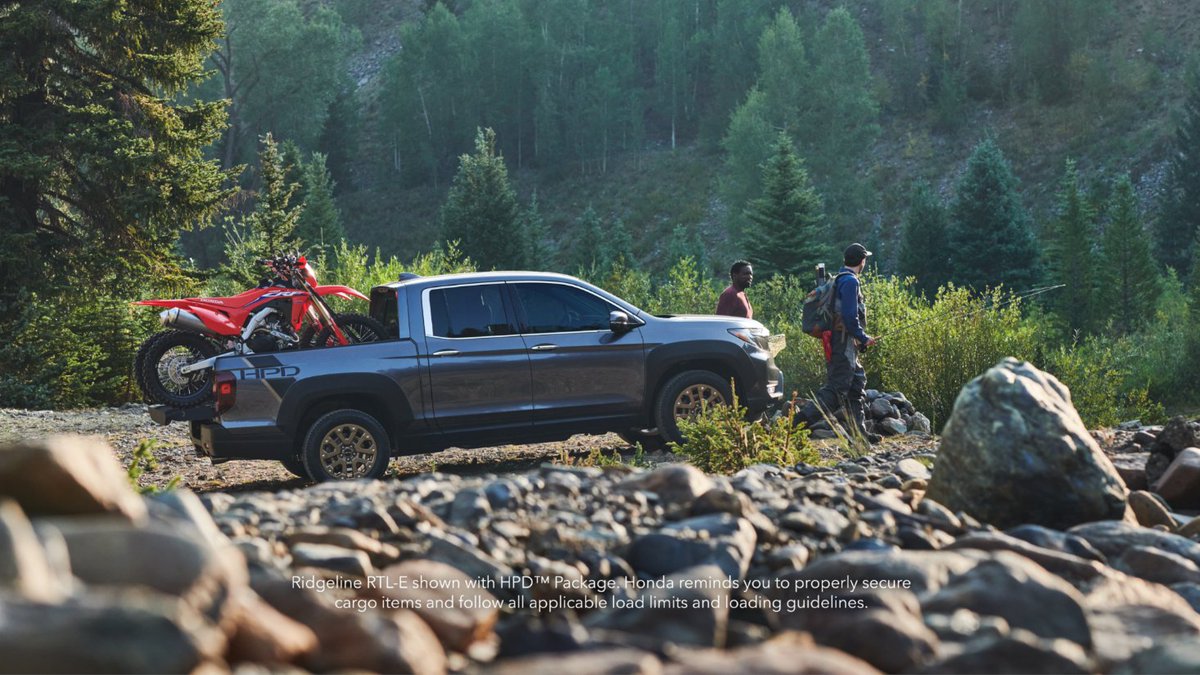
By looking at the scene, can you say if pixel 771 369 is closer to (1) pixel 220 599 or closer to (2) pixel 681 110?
(1) pixel 220 599

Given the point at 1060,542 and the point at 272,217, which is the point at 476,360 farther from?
the point at 272,217

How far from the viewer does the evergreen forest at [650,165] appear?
758 inches

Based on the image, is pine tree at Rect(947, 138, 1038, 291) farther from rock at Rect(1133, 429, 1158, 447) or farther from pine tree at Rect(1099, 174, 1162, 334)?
rock at Rect(1133, 429, 1158, 447)

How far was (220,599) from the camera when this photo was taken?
332cm

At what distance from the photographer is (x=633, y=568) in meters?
5.43

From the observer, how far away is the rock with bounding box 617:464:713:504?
245 inches

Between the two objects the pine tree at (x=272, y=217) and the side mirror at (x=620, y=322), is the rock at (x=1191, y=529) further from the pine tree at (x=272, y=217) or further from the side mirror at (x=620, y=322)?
the pine tree at (x=272, y=217)

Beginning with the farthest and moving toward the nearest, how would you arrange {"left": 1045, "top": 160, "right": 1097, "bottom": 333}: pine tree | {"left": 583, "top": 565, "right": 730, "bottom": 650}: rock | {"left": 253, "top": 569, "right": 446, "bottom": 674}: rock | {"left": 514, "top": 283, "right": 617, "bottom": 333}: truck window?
{"left": 1045, "top": 160, "right": 1097, "bottom": 333}: pine tree
{"left": 514, "top": 283, "right": 617, "bottom": 333}: truck window
{"left": 583, "top": 565, "right": 730, "bottom": 650}: rock
{"left": 253, "top": 569, "right": 446, "bottom": 674}: rock

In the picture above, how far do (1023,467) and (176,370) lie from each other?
30.5 ft

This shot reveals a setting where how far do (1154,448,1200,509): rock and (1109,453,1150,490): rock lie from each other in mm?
359

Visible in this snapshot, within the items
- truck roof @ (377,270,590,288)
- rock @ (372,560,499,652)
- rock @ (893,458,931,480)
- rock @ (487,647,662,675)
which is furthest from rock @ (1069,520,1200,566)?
truck roof @ (377,270,590,288)

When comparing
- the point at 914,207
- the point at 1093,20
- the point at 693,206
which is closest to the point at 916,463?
the point at 914,207

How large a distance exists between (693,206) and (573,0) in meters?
19.7

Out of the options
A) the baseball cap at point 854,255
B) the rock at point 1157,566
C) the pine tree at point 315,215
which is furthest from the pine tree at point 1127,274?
the rock at point 1157,566
